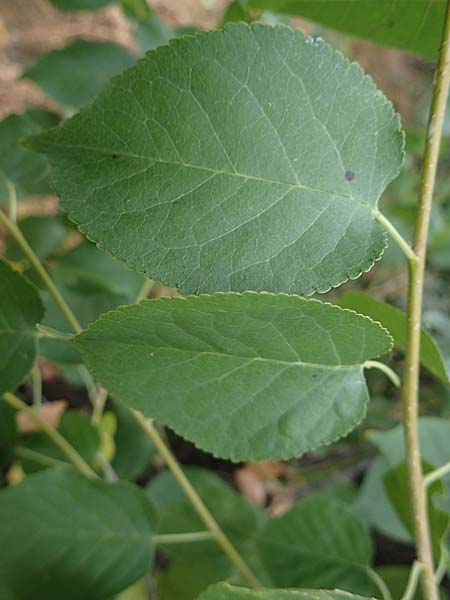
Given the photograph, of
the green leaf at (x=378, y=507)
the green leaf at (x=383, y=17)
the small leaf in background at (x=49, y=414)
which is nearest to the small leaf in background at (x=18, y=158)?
the green leaf at (x=383, y=17)

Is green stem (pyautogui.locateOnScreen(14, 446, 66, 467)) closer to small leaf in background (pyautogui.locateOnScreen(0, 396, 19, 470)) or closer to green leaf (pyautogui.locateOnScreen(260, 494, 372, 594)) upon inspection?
small leaf in background (pyautogui.locateOnScreen(0, 396, 19, 470))

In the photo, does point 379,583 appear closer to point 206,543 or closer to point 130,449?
point 206,543

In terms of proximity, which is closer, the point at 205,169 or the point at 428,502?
the point at 205,169

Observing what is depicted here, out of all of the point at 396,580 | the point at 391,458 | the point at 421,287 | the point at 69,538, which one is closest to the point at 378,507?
the point at 396,580

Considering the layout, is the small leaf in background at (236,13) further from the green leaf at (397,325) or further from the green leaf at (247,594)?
the green leaf at (247,594)

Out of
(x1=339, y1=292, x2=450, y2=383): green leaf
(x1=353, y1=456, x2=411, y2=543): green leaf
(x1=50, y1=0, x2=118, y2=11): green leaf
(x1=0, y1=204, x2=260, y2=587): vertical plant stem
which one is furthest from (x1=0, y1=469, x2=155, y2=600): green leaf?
(x1=50, y1=0, x2=118, y2=11): green leaf

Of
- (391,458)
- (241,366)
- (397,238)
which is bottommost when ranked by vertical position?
(391,458)

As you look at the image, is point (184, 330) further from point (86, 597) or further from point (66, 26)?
point (66, 26)
